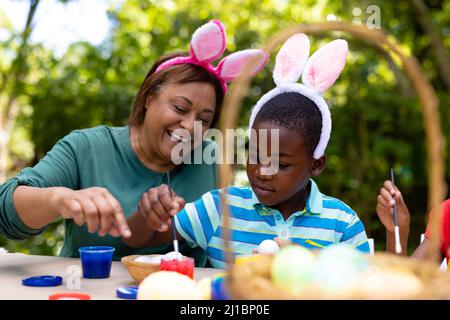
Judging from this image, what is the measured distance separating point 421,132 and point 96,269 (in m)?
3.37

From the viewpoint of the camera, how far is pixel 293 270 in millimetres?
849

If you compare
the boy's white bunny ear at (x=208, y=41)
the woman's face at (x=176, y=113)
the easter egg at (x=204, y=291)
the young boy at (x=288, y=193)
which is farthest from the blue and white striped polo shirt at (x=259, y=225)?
the easter egg at (x=204, y=291)

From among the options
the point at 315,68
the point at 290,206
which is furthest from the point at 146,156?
the point at 315,68

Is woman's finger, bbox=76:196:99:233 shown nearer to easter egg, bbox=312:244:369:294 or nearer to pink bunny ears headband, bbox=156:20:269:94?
easter egg, bbox=312:244:369:294

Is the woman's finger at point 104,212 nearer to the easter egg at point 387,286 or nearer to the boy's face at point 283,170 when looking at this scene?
the boy's face at point 283,170

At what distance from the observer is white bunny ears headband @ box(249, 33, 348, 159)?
1658 millimetres

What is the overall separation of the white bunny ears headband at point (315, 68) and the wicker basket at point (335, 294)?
745 millimetres

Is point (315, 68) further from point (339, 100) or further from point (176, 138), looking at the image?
point (339, 100)

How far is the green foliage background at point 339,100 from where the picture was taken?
4332 millimetres

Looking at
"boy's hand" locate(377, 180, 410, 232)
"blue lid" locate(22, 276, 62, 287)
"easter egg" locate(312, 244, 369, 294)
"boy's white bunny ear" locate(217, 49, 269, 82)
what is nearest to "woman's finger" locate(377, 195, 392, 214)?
"boy's hand" locate(377, 180, 410, 232)

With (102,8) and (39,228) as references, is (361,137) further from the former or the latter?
(39,228)

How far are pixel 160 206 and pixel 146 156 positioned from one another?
2.00 ft

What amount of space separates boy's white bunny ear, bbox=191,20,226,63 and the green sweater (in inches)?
15.7
